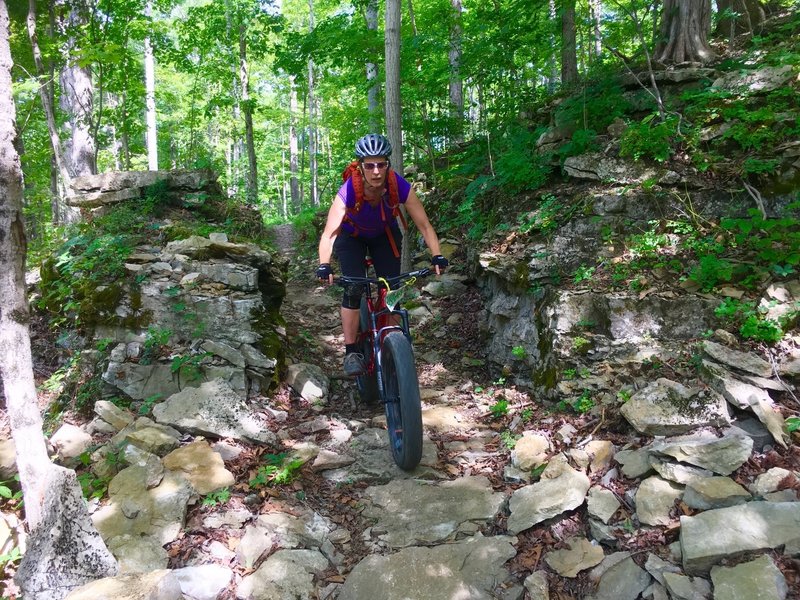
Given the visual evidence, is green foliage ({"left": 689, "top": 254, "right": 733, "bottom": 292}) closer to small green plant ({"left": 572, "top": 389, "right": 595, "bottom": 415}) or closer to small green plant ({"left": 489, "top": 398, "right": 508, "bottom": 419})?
small green plant ({"left": 572, "top": 389, "right": 595, "bottom": 415})

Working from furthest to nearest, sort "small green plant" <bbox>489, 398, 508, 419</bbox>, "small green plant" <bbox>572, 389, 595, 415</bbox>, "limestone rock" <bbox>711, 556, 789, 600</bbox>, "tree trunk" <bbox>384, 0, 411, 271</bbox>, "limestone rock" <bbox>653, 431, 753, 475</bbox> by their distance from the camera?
1. "tree trunk" <bbox>384, 0, 411, 271</bbox>
2. "small green plant" <bbox>489, 398, 508, 419</bbox>
3. "small green plant" <bbox>572, 389, 595, 415</bbox>
4. "limestone rock" <bbox>653, 431, 753, 475</bbox>
5. "limestone rock" <bbox>711, 556, 789, 600</bbox>

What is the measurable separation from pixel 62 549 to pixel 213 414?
150cm

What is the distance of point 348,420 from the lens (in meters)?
4.64

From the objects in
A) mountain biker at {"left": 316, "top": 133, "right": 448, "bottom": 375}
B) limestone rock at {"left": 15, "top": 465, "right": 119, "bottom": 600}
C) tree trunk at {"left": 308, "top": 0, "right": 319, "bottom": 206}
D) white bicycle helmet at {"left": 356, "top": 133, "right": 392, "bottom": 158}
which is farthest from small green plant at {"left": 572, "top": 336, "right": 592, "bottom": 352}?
tree trunk at {"left": 308, "top": 0, "right": 319, "bottom": 206}

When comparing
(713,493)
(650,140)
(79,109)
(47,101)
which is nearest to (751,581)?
(713,493)

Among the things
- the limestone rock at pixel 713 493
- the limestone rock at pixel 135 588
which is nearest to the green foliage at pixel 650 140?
the limestone rock at pixel 713 493

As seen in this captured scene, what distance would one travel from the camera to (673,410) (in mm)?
3236

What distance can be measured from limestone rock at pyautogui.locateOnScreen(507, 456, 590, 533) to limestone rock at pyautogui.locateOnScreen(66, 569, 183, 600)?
186 centimetres

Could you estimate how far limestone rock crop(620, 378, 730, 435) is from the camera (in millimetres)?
3127

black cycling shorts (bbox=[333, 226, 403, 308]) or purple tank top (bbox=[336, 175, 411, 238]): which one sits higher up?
purple tank top (bbox=[336, 175, 411, 238])

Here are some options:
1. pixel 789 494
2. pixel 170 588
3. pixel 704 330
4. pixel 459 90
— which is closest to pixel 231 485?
pixel 170 588

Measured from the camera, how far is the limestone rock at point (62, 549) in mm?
2375

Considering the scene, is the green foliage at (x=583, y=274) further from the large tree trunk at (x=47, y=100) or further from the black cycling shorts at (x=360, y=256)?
the large tree trunk at (x=47, y=100)

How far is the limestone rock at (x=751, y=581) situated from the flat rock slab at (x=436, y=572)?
100cm
